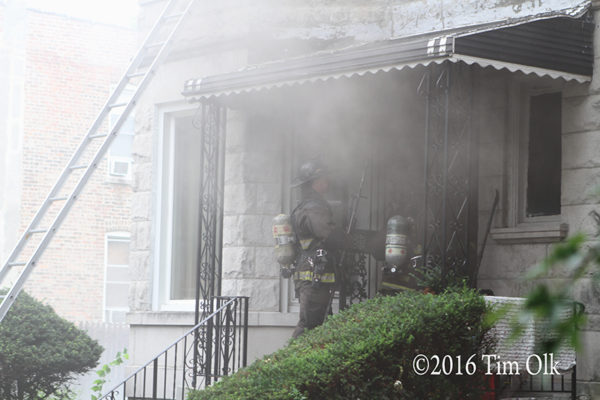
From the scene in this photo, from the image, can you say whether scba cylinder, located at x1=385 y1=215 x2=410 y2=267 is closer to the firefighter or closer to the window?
the firefighter

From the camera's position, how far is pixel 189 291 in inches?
424

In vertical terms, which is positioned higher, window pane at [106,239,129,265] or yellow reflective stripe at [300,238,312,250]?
yellow reflective stripe at [300,238,312,250]

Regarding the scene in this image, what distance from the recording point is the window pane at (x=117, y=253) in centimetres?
2181

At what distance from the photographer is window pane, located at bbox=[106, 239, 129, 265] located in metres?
21.8

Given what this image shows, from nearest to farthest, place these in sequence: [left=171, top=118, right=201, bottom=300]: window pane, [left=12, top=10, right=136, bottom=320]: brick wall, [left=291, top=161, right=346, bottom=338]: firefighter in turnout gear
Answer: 1. [left=291, top=161, right=346, bottom=338]: firefighter in turnout gear
2. [left=171, top=118, right=201, bottom=300]: window pane
3. [left=12, top=10, right=136, bottom=320]: brick wall

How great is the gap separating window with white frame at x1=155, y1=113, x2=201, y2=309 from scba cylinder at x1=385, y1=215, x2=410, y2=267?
10.6ft

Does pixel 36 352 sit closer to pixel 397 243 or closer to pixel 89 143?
pixel 89 143

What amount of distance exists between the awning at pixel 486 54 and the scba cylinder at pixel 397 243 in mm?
1459

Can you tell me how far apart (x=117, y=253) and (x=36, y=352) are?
10002 mm

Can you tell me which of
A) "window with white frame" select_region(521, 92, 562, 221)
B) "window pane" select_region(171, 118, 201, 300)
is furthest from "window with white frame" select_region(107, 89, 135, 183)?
"window with white frame" select_region(521, 92, 562, 221)

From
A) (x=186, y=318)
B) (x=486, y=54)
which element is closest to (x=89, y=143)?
(x=186, y=318)

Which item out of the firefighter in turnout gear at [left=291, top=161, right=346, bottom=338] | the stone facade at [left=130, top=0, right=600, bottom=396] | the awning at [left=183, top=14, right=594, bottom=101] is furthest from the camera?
the firefighter in turnout gear at [left=291, top=161, right=346, bottom=338]

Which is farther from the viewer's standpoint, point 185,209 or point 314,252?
point 185,209

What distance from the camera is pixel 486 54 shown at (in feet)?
24.9
